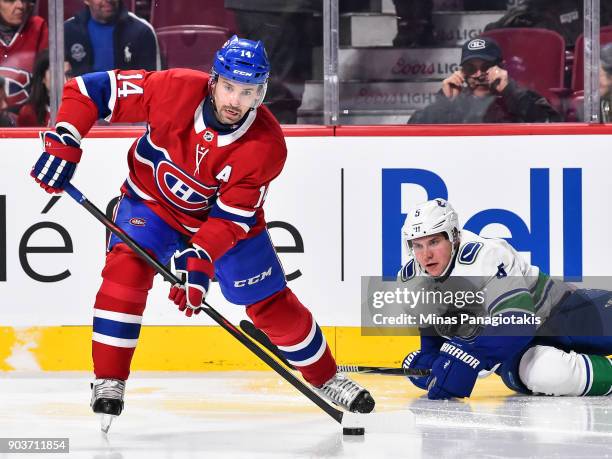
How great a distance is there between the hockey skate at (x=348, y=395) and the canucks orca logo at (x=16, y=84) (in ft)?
5.63

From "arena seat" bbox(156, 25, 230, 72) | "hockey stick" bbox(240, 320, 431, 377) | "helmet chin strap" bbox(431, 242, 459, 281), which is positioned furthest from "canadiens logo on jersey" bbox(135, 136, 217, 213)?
"arena seat" bbox(156, 25, 230, 72)

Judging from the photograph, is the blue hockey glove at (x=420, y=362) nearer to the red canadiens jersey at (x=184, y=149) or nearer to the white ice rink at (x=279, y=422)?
the white ice rink at (x=279, y=422)

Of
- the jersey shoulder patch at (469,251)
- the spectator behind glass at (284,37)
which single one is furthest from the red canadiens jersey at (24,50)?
the jersey shoulder patch at (469,251)

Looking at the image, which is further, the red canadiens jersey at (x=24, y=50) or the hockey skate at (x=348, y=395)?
the red canadiens jersey at (x=24, y=50)

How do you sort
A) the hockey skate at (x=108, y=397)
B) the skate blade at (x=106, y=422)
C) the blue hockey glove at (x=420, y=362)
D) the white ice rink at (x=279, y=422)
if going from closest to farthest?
the white ice rink at (x=279, y=422), the hockey skate at (x=108, y=397), the skate blade at (x=106, y=422), the blue hockey glove at (x=420, y=362)

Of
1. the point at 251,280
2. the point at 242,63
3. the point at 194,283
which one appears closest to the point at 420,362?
the point at 251,280

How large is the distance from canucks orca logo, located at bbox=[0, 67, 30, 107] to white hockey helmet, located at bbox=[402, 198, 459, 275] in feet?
5.02

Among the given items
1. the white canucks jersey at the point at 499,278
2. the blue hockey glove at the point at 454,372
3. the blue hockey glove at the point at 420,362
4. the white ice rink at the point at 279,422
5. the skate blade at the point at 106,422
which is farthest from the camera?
the blue hockey glove at the point at 420,362

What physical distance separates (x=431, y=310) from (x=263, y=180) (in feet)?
4.25

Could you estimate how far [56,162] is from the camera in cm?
346

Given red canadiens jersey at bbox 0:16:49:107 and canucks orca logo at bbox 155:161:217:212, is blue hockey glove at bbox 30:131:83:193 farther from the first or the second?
red canadiens jersey at bbox 0:16:49:107

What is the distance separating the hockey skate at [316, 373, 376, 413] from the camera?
369cm

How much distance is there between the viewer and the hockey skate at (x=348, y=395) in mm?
3691

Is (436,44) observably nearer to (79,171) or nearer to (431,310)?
(431,310)
